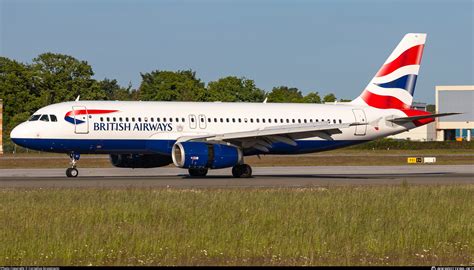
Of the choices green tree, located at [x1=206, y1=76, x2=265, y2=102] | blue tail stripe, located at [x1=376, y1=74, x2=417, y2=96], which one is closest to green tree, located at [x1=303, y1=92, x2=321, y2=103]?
green tree, located at [x1=206, y1=76, x2=265, y2=102]

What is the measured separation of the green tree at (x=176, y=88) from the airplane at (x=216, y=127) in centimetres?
7255

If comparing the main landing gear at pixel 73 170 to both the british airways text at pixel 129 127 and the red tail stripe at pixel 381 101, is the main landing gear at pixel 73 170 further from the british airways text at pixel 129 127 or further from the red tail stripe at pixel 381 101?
the red tail stripe at pixel 381 101

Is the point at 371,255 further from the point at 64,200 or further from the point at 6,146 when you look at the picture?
the point at 6,146

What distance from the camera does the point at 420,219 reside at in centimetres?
2241

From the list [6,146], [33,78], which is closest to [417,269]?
[6,146]

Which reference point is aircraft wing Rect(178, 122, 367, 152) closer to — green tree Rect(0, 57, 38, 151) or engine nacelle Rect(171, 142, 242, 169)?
engine nacelle Rect(171, 142, 242, 169)

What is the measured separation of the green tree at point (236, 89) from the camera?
135875 mm

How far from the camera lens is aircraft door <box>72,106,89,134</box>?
1625 inches

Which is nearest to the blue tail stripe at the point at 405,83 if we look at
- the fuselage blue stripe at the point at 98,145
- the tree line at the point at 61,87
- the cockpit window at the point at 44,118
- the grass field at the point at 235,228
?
the fuselage blue stripe at the point at 98,145

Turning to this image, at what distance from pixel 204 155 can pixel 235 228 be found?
65.8 feet

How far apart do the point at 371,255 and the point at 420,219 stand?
526 cm

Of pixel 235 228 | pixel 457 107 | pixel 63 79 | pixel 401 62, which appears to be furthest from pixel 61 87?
pixel 235 228

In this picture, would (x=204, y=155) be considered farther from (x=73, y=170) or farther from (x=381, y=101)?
(x=381, y=101)

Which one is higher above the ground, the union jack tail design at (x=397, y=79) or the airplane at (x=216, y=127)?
the union jack tail design at (x=397, y=79)
